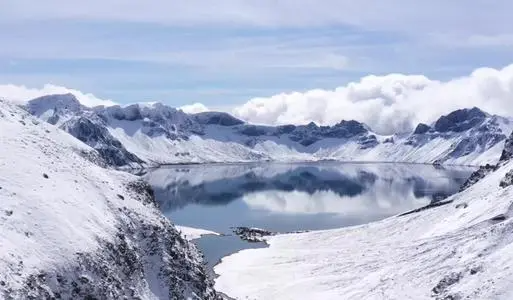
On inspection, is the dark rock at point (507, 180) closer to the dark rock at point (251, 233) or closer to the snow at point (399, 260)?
the snow at point (399, 260)

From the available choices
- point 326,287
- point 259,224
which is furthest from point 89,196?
point 259,224

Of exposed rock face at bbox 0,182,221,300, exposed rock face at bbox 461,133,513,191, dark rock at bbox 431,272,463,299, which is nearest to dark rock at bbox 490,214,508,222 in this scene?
exposed rock face at bbox 461,133,513,191

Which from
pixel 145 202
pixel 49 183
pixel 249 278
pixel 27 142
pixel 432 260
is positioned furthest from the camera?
pixel 249 278

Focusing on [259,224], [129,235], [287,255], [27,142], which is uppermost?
[27,142]

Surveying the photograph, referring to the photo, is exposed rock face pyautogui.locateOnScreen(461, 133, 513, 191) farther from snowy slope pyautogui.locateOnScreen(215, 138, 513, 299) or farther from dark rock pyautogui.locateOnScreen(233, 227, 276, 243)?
dark rock pyautogui.locateOnScreen(233, 227, 276, 243)

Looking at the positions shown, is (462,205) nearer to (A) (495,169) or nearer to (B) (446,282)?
(A) (495,169)

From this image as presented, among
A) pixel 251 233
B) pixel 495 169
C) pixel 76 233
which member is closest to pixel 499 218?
pixel 495 169

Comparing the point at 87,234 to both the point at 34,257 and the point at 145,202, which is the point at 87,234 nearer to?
the point at 34,257
